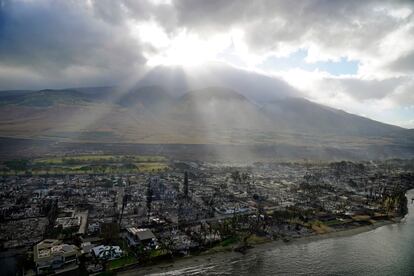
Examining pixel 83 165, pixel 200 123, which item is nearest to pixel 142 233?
pixel 83 165

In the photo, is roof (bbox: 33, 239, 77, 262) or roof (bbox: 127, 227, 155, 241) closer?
roof (bbox: 33, 239, 77, 262)

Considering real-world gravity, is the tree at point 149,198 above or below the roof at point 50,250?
above

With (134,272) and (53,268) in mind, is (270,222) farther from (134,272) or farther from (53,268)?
(53,268)

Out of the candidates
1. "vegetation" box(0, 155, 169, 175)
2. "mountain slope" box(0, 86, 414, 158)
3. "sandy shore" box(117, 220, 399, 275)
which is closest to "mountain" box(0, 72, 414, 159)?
"mountain slope" box(0, 86, 414, 158)

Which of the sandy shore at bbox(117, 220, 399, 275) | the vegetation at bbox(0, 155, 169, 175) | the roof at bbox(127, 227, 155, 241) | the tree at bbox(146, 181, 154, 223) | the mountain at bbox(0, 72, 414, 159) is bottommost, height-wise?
the sandy shore at bbox(117, 220, 399, 275)

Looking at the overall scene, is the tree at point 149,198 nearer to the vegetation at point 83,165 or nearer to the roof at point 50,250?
the roof at point 50,250

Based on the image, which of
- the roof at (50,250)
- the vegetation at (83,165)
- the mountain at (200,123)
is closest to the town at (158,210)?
the roof at (50,250)

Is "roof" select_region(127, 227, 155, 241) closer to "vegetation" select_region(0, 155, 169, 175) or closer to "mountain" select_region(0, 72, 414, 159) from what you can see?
"vegetation" select_region(0, 155, 169, 175)
